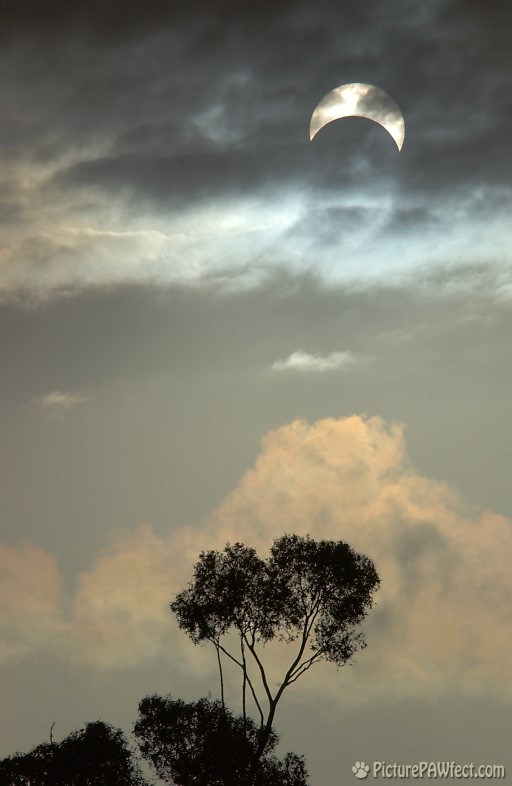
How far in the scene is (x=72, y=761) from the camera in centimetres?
5981

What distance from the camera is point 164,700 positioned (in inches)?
2234

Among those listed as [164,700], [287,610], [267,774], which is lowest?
[267,774]

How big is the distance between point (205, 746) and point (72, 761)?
11.2m

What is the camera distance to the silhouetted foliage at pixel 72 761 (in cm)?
5919

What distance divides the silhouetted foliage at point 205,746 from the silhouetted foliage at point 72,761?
12.9 ft

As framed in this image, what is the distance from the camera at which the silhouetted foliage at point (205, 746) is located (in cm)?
5334

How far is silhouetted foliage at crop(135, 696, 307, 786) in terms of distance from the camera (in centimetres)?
5334

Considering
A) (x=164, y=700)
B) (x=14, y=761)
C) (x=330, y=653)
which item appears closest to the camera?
(x=330, y=653)

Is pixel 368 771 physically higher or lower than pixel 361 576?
lower

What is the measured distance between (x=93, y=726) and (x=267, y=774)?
1409cm

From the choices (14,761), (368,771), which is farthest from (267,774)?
(14,761)

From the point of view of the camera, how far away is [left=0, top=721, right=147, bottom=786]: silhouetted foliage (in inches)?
2330

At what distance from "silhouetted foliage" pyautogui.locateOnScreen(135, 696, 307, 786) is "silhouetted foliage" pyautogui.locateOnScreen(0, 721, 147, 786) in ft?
12.9

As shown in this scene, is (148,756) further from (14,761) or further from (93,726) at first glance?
(14,761)
